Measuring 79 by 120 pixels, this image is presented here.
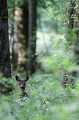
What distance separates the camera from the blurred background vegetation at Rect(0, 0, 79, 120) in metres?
5.17

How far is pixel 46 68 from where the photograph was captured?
6.55m

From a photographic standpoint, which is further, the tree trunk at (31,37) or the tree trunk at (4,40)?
the tree trunk at (31,37)

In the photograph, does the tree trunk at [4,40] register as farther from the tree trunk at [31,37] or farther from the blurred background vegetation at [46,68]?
the tree trunk at [31,37]

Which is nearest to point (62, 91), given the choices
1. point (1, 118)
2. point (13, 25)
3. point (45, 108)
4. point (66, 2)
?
point (45, 108)

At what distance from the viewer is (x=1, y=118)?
5340 mm

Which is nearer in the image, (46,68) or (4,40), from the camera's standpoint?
(46,68)

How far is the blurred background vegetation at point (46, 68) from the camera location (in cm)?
517

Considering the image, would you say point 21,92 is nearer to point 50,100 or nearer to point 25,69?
point 50,100

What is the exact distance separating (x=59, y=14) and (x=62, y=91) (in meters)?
6.75

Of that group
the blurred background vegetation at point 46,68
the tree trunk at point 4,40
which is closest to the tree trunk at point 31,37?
the blurred background vegetation at point 46,68

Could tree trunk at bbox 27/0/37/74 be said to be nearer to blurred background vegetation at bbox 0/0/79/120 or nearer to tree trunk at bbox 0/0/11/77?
blurred background vegetation at bbox 0/0/79/120

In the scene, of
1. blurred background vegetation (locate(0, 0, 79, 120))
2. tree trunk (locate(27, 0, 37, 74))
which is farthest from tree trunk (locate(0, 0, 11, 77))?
tree trunk (locate(27, 0, 37, 74))

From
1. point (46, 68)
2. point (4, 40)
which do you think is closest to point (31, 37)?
point (4, 40)

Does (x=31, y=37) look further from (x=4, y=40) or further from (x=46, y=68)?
(x=46, y=68)
